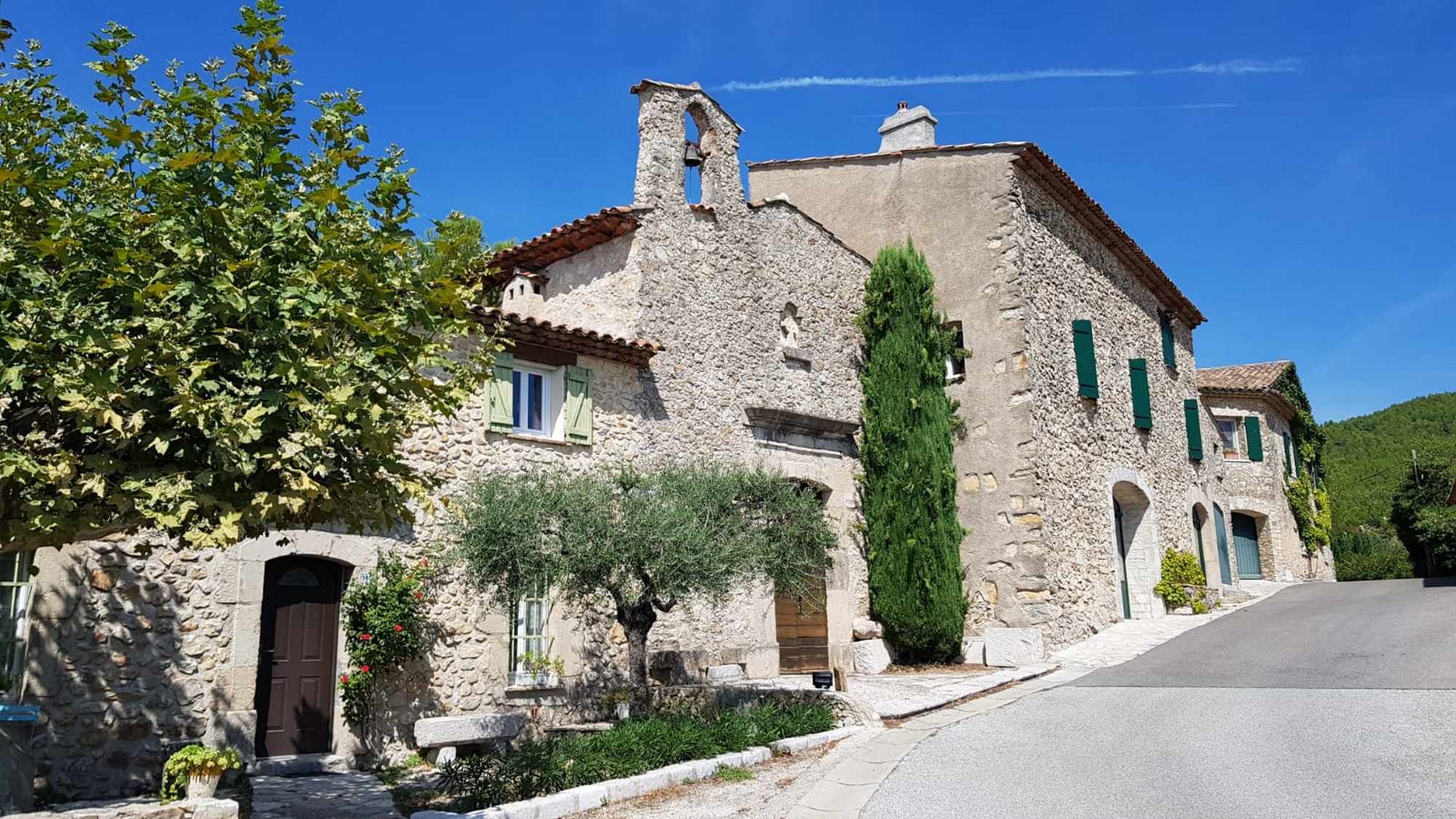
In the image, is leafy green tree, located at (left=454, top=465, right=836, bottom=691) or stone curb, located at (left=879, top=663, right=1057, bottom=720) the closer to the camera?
leafy green tree, located at (left=454, top=465, right=836, bottom=691)

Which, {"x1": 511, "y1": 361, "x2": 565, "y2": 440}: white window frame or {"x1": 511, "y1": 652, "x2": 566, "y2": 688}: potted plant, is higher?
{"x1": 511, "y1": 361, "x2": 565, "y2": 440}: white window frame

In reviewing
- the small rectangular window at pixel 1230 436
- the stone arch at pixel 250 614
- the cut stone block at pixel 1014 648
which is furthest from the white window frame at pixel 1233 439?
the stone arch at pixel 250 614

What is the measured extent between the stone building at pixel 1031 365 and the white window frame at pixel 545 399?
690 cm

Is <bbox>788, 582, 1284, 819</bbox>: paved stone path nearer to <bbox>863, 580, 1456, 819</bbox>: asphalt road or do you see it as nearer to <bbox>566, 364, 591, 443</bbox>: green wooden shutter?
<bbox>863, 580, 1456, 819</bbox>: asphalt road

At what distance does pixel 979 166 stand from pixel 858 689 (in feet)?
29.2

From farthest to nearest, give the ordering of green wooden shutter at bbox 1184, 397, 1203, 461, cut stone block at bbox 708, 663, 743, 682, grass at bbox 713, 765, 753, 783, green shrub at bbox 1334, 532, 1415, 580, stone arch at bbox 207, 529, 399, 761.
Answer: green shrub at bbox 1334, 532, 1415, 580 → green wooden shutter at bbox 1184, 397, 1203, 461 → cut stone block at bbox 708, 663, 743, 682 → stone arch at bbox 207, 529, 399, 761 → grass at bbox 713, 765, 753, 783

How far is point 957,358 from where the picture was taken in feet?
52.4

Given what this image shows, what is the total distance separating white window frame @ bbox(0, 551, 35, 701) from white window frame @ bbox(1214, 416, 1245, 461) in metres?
26.5

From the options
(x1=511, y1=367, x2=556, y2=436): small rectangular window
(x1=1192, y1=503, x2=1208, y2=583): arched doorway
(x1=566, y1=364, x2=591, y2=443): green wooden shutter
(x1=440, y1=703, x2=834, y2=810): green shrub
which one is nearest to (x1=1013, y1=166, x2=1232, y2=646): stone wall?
(x1=1192, y1=503, x2=1208, y2=583): arched doorway

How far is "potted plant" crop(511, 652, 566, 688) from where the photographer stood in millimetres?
10883

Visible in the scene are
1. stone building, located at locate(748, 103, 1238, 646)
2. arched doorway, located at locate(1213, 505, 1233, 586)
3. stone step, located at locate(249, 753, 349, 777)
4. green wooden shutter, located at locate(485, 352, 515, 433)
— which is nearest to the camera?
stone step, located at locate(249, 753, 349, 777)

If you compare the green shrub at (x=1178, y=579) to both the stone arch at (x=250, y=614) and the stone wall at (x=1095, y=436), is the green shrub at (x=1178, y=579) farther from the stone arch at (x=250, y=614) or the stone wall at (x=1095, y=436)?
the stone arch at (x=250, y=614)

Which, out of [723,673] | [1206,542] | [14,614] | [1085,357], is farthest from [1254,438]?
[14,614]

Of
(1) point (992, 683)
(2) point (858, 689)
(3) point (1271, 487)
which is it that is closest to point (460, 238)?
(2) point (858, 689)
